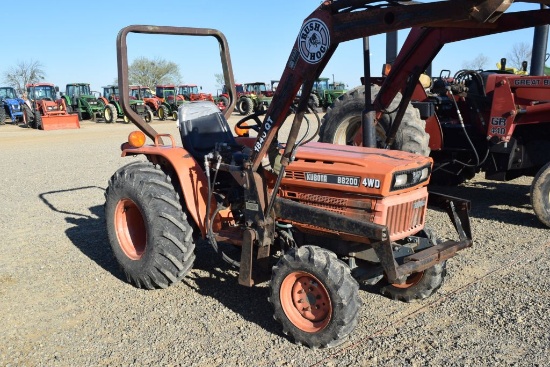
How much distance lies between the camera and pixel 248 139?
15.7 ft

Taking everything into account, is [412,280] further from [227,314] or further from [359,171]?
[227,314]

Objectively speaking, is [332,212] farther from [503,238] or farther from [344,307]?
[503,238]

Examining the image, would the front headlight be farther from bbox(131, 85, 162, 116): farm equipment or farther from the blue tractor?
the blue tractor

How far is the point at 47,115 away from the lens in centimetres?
2258

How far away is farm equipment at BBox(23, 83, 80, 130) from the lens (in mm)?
22525

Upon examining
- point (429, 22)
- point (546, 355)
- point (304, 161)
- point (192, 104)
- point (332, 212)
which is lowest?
point (546, 355)

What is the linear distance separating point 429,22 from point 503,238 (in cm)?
335

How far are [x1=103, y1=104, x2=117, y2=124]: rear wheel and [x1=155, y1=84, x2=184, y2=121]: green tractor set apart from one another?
234 cm

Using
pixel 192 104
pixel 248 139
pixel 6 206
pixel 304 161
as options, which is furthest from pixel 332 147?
pixel 6 206

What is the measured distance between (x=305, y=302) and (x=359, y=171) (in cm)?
88

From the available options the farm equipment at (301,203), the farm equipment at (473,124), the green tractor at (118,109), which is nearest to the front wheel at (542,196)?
the farm equipment at (473,124)

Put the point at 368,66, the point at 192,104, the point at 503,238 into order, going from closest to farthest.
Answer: the point at 368,66
the point at 192,104
the point at 503,238

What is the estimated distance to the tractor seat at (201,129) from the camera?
444 cm

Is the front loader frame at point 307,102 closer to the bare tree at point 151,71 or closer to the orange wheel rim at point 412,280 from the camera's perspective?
the orange wheel rim at point 412,280
